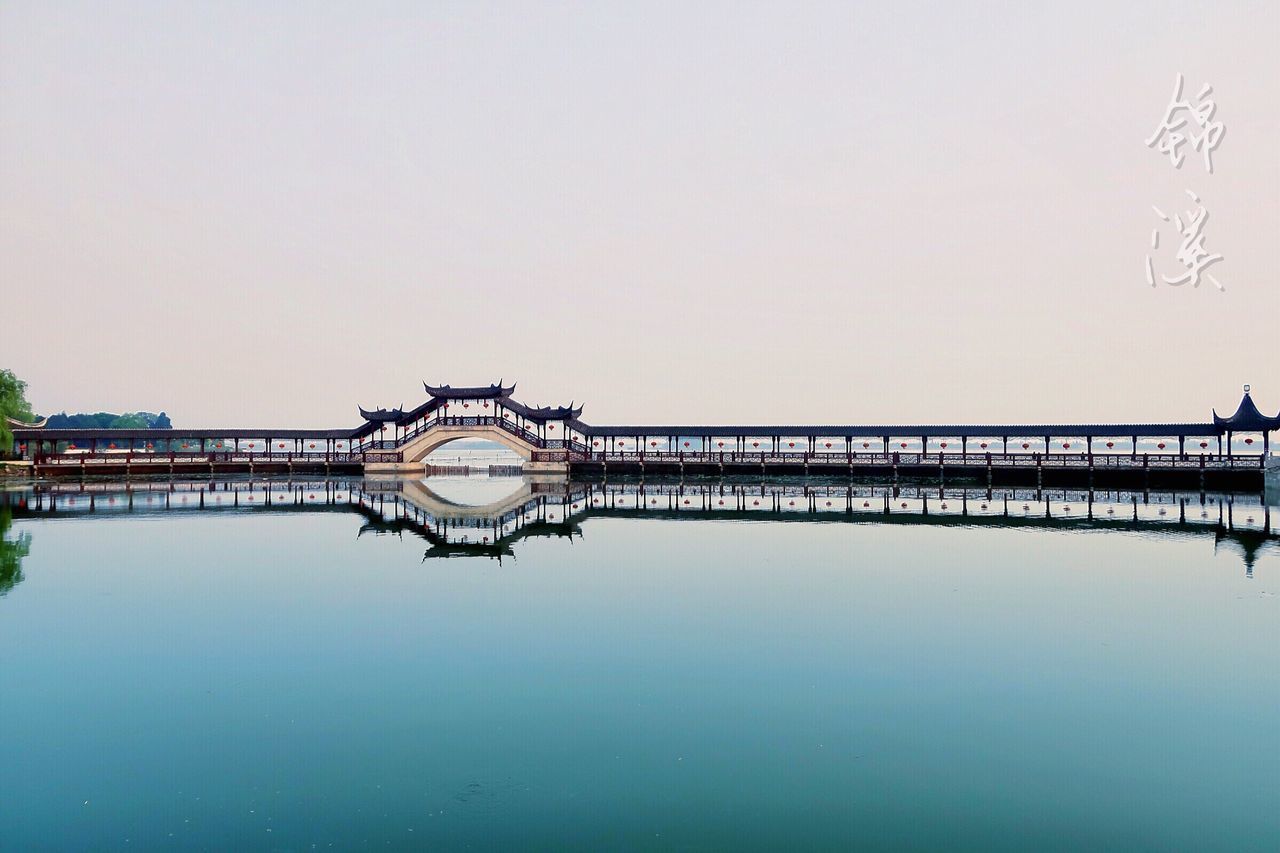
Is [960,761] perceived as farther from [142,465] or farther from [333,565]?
[142,465]

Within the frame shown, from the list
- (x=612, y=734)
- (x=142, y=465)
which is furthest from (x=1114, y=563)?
(x=142, y=465)

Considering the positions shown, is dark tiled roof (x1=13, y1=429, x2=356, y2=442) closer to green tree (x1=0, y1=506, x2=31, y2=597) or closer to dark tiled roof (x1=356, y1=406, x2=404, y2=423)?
dark tiled roof (x1=356, y1=406, x2=404, y2=423)

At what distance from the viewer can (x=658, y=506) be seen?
33.8 metres

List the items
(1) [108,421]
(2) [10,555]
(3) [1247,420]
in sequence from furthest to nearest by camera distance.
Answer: (1) [108,421]
(3) [1247,420]
(2) [10,555]

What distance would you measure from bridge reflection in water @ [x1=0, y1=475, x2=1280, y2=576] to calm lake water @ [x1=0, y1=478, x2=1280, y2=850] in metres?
5.47

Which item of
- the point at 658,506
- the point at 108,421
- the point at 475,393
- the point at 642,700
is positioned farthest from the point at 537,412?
the point at 108,421

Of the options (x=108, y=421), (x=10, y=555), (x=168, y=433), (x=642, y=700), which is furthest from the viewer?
(x=108, y=421)

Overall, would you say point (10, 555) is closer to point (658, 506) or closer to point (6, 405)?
point (658, 506)

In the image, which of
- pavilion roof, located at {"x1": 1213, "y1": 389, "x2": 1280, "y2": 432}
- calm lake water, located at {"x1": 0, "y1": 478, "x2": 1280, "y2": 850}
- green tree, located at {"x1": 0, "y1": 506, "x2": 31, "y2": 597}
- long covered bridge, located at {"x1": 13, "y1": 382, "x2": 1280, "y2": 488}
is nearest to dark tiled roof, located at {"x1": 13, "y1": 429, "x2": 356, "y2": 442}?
long covered bridge, located at {"x1": 13, "y1": 382, "x2": 1280, "y2": 488}

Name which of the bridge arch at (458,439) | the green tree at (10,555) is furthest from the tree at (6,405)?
the green tree at (10,555)

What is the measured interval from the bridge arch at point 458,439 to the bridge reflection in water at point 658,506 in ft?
24.4

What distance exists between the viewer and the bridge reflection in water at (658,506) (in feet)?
82.4

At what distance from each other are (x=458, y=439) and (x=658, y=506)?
2568 centimetres

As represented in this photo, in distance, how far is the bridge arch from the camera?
54906 millimetres
